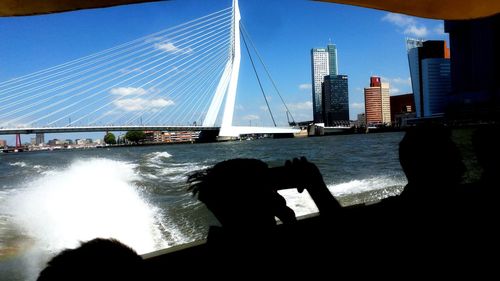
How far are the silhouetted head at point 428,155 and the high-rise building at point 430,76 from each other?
12005 mm

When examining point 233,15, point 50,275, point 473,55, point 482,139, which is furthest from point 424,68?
point 50,275

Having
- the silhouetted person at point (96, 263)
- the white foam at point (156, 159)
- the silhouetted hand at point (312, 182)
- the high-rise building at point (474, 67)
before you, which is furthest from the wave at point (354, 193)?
the high-rise building at point (474, 67)

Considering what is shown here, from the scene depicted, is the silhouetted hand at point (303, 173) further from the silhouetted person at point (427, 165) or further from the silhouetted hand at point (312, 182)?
the silhouetted person at point (427, 165)

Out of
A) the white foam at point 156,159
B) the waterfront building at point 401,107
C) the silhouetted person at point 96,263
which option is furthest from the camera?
the waterfront building at point 401,107

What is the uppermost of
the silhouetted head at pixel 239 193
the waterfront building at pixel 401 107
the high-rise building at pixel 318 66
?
the high-rise building at pixel 318 66

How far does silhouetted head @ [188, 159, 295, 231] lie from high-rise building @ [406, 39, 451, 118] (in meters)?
12.4

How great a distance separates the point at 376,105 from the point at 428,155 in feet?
82.8

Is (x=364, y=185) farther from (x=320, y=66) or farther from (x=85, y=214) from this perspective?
(x=320, y=66)

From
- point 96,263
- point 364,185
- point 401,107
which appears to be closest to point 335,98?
point 401,107

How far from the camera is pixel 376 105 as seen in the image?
24.5 meters

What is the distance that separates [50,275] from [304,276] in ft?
0.97

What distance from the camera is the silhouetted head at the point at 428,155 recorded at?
69cm

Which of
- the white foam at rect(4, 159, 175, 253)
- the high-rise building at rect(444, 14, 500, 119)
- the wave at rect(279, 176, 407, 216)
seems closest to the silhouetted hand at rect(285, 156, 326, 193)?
the white foam at rect(4, 159, 175, 253)

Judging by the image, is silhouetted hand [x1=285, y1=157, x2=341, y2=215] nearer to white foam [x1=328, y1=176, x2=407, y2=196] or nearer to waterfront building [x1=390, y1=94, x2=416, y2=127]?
white foam [x1=328, y1=176, x2=407, y2=196]
